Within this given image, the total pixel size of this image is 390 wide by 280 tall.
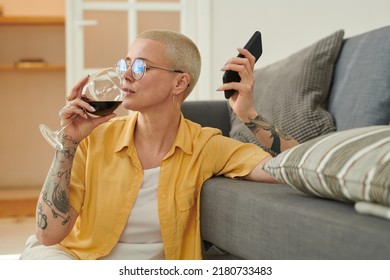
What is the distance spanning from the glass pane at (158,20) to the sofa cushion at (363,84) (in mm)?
2304

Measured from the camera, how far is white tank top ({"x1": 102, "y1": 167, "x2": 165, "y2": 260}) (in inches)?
63.3

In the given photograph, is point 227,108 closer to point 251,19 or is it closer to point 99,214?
point 99,214

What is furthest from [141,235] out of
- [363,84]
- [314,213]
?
[363,84]

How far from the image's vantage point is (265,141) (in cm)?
176

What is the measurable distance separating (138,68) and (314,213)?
75 cm

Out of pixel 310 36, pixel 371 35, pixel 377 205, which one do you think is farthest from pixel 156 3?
pixel 377 205

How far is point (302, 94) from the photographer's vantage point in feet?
7.34

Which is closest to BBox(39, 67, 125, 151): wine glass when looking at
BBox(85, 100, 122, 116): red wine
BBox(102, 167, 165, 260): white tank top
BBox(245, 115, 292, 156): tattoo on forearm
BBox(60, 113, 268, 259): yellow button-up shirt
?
BBox(85, 100, 122, 116): red wine

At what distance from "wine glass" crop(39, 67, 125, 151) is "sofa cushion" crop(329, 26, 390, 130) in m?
0.76

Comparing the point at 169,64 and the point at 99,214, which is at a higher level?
the point at 169,64

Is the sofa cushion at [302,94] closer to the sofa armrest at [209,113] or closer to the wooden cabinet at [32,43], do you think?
the sofa armrest at [209,113]

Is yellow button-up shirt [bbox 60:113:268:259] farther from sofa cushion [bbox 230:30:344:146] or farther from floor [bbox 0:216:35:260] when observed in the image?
floor [bbox 0:216:35:260]

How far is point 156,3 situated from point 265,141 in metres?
2.78

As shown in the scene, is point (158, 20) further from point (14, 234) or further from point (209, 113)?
point (209, 113)
